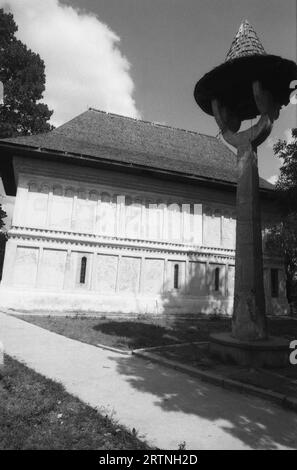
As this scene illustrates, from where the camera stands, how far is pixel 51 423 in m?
3.97

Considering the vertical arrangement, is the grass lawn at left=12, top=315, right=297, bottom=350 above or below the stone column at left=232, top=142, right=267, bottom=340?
below

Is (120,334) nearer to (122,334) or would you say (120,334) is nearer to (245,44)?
(122,334)

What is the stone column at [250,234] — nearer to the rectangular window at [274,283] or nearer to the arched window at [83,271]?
the arched window at [83,271]

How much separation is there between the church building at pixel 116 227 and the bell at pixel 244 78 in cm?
992

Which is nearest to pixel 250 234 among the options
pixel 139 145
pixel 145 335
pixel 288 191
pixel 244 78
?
pixel 244 78

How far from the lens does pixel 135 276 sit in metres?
19.6

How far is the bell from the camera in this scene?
8492 mm

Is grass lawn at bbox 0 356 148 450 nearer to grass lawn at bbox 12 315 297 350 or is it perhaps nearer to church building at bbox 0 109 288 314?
grass lawn at bbox 12 315 297 350

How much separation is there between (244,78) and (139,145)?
46.3 feet

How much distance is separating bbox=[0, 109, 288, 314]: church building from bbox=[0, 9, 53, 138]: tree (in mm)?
6825

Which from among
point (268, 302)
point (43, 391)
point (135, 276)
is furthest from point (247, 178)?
point (268, 302)

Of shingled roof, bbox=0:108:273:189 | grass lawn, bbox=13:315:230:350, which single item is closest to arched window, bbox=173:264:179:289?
shingled roof, bbox=0:108:273:189
